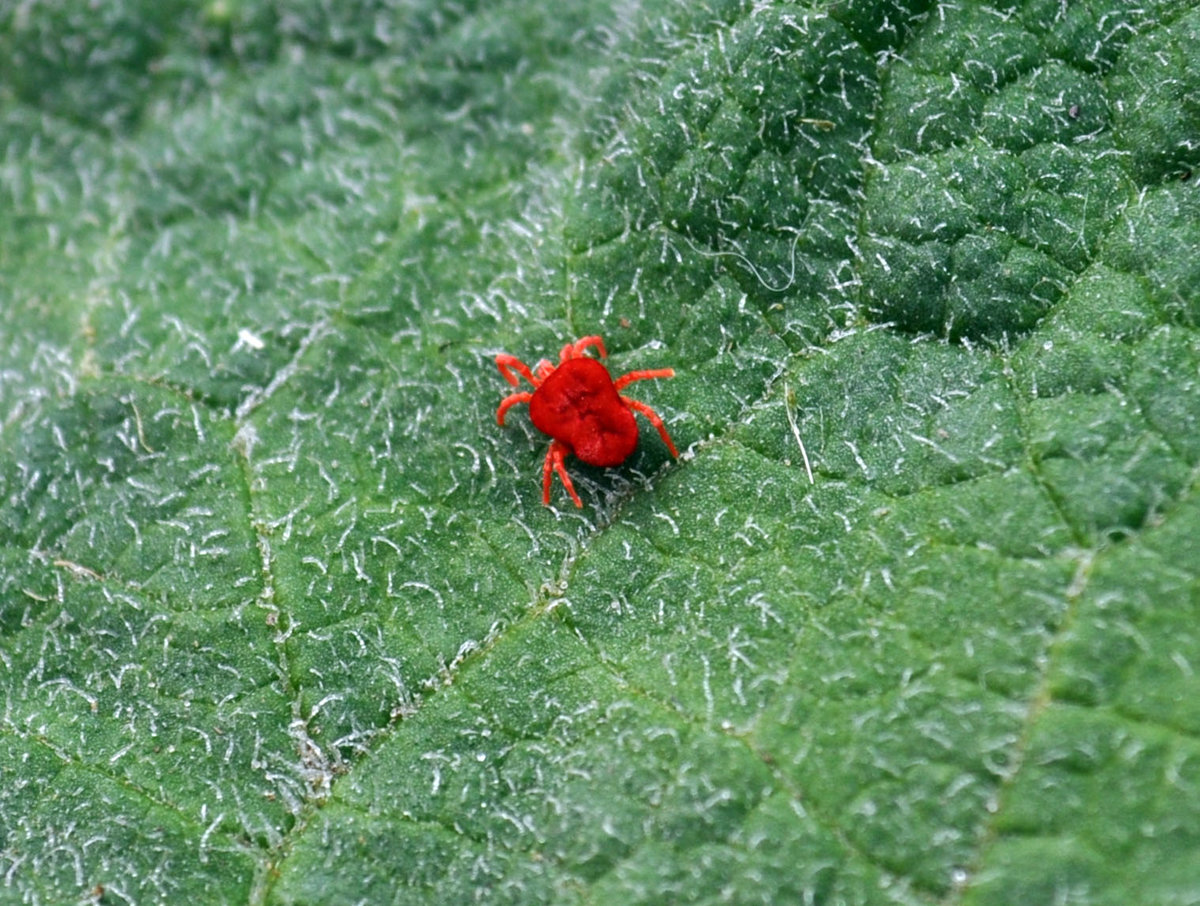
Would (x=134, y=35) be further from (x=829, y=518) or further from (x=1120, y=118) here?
(x=1120, y=118)

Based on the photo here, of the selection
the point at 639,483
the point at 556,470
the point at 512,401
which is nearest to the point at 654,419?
the point at 639,483

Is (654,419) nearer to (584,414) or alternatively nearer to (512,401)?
(584,414)

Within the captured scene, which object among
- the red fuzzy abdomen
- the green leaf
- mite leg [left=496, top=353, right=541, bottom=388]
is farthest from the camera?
mite leg [left=496, top=353, right=541, bottom=388]

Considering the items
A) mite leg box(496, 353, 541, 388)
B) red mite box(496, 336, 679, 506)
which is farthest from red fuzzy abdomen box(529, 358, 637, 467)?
mite leg box(496, 353, 541, 388)

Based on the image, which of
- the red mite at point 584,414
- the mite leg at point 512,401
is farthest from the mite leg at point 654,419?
the mite leg at point 512,401

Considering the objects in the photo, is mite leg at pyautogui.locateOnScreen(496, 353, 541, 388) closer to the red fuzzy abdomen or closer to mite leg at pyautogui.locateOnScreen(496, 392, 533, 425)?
mite leg at pyautogui.locateOnScreen(496, 392, 533, 425)

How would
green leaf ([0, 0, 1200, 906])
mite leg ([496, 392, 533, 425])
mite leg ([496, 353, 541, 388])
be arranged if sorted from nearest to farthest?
green leaf ([0, 0, 1200, 906]) < mite leg ([496, 392, 533, 425]) < mite leg ([496, 353, 541, 388])

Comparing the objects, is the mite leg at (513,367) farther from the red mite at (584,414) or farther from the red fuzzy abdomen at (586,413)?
the red fuzzy abdomen at (586,413)

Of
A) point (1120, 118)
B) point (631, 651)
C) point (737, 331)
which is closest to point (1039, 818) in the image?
point (631, 651)
